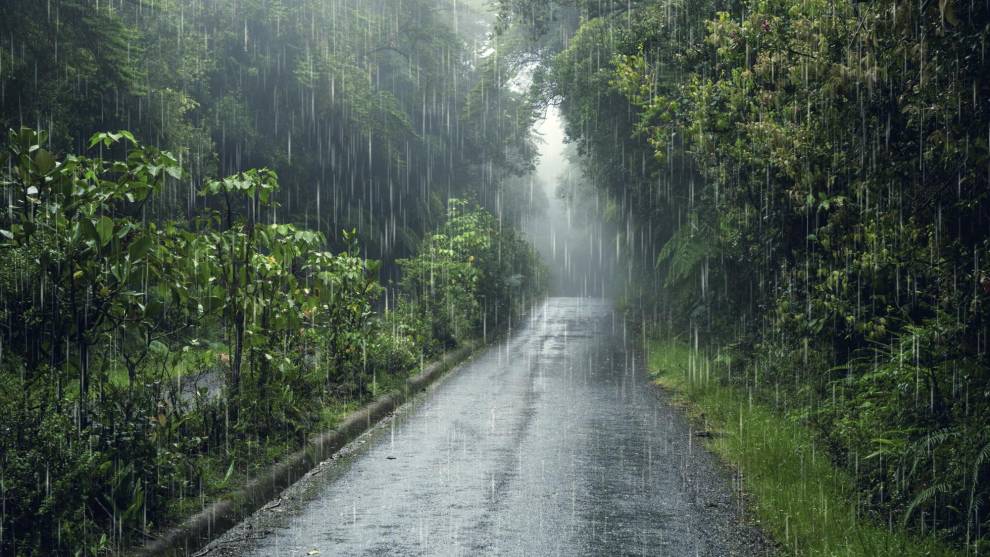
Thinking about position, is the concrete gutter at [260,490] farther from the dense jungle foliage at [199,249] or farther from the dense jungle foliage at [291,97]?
the dense jungle foliage at [291,97]

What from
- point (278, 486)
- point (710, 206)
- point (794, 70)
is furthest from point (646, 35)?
point (278, 486)

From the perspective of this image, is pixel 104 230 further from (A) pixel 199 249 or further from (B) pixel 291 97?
(B) pixel 291 97

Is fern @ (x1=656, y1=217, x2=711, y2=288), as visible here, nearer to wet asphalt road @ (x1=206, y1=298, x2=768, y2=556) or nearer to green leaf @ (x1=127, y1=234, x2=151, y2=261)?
wet asphalt road @ (x1=206, y1=298, x2=768, y2=556)

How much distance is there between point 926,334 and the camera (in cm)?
629

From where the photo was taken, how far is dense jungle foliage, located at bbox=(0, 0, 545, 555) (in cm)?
529

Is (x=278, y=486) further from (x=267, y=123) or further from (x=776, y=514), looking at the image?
(x=267, y=123)

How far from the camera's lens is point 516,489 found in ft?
23.6

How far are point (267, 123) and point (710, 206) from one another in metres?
15.8

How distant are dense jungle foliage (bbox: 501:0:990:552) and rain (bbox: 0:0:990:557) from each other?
36mm

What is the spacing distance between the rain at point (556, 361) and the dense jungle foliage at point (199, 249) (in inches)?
1.4

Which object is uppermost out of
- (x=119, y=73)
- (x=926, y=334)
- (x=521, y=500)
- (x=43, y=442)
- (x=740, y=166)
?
(x=119, y=73)

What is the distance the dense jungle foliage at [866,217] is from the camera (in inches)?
218

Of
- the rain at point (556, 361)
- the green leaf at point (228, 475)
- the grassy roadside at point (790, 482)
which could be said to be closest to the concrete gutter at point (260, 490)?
the rain at point (556, 361)

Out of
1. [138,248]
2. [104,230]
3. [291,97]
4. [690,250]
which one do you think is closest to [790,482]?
[138,248]
